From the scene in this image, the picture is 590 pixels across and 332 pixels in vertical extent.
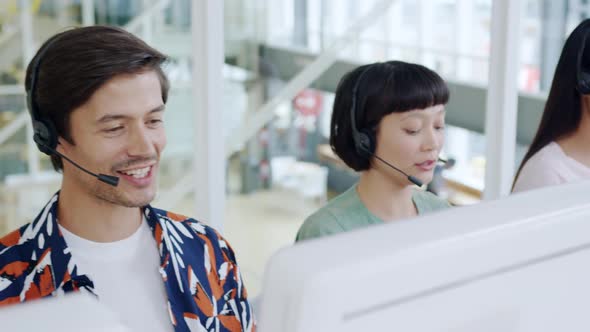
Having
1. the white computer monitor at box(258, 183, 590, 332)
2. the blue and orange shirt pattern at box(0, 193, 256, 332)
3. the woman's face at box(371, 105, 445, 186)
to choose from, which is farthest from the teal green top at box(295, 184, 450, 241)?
the white computer monitor at box(258, 183, 590, 332)

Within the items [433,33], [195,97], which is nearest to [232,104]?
[195,97]

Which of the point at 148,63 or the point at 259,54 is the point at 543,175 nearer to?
the point at 148,63

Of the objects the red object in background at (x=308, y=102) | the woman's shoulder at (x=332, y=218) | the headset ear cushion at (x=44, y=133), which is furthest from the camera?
the red object in background at (x=308, y=102)

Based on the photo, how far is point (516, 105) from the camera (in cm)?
273

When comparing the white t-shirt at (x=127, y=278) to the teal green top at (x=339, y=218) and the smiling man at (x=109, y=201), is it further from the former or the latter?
the teal green top at (x=339, y=218)

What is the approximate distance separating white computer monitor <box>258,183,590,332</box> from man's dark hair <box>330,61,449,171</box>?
1.11m

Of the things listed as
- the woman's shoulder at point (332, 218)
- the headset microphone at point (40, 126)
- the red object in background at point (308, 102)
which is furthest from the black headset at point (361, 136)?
the red object in background at point (308, 102)

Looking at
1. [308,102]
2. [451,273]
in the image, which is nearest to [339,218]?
[451,273]

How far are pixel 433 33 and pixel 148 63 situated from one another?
6.70 feet

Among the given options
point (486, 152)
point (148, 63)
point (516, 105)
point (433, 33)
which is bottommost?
point (486, 152)

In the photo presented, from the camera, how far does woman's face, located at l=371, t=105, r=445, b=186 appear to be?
1591 millimetres

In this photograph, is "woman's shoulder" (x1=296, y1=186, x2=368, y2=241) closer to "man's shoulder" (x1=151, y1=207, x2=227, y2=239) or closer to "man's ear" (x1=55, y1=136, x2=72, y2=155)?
"man's shoulder" (x1=151, y1=207, x2=227, y2=239)

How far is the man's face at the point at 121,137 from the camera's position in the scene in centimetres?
119

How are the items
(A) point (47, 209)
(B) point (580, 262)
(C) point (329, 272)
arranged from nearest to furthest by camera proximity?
(C) point (329, 272) < (B) point (580, 262) < (A) point (47, 209)
